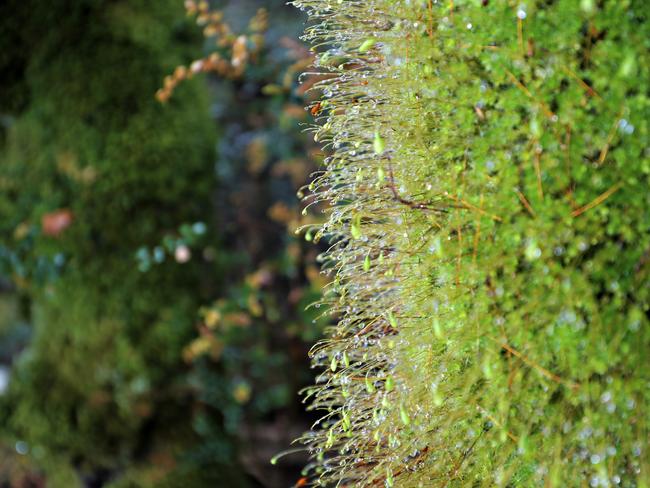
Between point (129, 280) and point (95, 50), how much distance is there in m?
0.97

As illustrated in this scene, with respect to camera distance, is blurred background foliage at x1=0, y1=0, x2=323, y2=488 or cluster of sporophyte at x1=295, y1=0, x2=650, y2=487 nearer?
cluster of sporophyte at x1=295, y1=0, x2=650, y2=487

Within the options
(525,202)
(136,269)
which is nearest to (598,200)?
(525,202)

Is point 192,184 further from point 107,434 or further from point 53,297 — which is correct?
point 107,434

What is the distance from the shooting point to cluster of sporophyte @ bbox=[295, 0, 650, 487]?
2.76 ft

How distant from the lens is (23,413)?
2.68 m

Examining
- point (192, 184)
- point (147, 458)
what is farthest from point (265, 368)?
point (192, 184)

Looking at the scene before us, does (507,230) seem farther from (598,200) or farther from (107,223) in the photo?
(107,223)

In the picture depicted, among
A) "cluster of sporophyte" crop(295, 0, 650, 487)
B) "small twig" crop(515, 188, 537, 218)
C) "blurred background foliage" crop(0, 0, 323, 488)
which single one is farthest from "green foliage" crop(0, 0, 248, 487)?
"small twig" crop(515, 188, 537, 218)

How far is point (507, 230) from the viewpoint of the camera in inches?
36.1

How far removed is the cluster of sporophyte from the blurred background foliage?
1.39m

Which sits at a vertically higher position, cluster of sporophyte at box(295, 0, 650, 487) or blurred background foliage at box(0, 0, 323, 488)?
cluster of sporophyte at box(295, 0, 650, 487)

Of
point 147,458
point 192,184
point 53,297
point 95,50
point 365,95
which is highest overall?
point 365,95

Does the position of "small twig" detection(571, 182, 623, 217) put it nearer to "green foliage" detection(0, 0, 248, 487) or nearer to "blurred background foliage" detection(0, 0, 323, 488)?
"blurred background foliage" detection(0, 0, 323, 488)

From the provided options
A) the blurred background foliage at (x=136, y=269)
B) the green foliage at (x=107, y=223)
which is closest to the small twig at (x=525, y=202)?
the blurred background foliage at (x=136, y=269)
